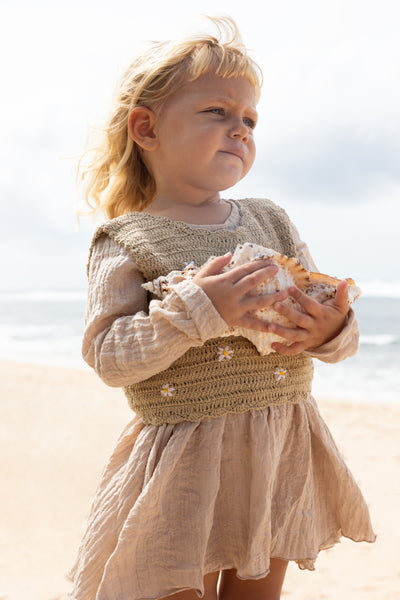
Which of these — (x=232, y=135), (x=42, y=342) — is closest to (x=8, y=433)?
(x=232, y=135)

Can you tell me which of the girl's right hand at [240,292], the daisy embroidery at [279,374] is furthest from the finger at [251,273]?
the daisy embroidery at [279,374]

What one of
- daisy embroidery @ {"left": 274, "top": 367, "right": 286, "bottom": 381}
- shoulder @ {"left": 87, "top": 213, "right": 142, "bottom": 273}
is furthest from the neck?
daisy embroidery @ {"left": 274, "top": 367, "right": 286, "bottom": 381}

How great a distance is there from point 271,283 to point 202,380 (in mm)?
308

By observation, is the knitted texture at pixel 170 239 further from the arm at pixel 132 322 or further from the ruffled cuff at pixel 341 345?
the ruffled cuff at pixel 341 345

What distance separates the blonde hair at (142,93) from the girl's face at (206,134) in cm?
3

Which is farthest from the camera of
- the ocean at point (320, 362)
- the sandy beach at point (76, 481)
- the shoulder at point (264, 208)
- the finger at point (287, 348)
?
the ocean at point (320, 362)

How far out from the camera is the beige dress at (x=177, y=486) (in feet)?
4.65

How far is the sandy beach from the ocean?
2074 mm

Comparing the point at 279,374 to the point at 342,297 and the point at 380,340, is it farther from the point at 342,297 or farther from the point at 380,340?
the point at 380,340

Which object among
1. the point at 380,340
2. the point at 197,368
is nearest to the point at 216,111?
the point at 197,368

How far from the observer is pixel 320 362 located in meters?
10.7

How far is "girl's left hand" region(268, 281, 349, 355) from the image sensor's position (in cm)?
136

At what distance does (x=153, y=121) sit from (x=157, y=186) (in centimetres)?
18

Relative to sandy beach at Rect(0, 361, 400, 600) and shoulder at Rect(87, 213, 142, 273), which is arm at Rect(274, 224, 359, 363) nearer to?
shoulder at Rect(87, 213, 142, 273)
